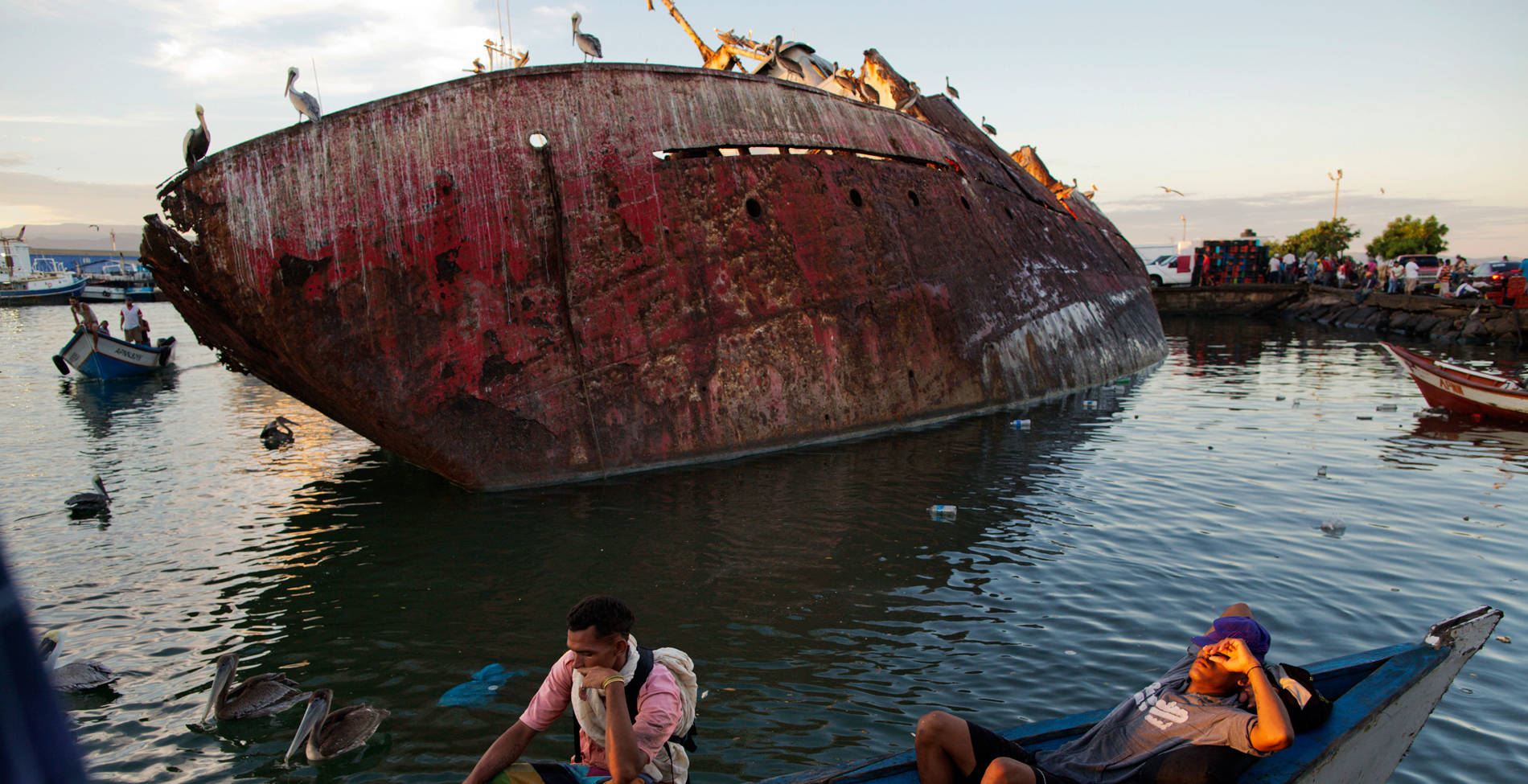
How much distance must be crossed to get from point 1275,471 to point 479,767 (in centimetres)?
925

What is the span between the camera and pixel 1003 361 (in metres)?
13.0

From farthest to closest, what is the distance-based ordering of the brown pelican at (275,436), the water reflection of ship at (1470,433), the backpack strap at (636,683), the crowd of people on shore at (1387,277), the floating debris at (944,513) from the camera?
the crowd of people on shore at (1387,277) < the brown pelican at (275,436) < the water reflection of ship at (1470,433) < the floating debris at (944,513) < the backpack strap at (636,683)

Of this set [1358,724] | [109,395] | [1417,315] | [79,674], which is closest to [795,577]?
[1358,724]

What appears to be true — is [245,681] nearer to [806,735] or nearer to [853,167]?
[806,735]

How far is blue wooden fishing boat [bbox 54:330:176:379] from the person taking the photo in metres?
20.7

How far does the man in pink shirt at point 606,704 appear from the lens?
122 inches

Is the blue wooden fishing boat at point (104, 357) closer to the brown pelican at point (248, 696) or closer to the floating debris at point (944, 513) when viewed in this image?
the brown pelican at point (248, 696)

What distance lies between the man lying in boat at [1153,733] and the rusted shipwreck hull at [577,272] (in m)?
5.88

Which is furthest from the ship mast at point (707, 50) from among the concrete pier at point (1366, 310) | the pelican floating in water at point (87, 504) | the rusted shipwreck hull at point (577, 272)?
the concrete pier at point (1366, 310)

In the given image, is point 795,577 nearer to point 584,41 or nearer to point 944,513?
point 944,513

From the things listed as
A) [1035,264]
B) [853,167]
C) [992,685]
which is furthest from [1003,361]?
[992,685]

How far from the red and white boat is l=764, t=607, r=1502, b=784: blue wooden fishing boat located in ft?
33.2

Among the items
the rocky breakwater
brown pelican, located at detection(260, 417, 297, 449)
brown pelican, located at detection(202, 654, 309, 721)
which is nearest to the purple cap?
brown pelican, located at detection(202, 654, 309, 721)

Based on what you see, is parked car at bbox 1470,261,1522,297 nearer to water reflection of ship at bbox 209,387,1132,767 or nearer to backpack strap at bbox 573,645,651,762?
water reflection of ship at bbox 209,387,1132,767
